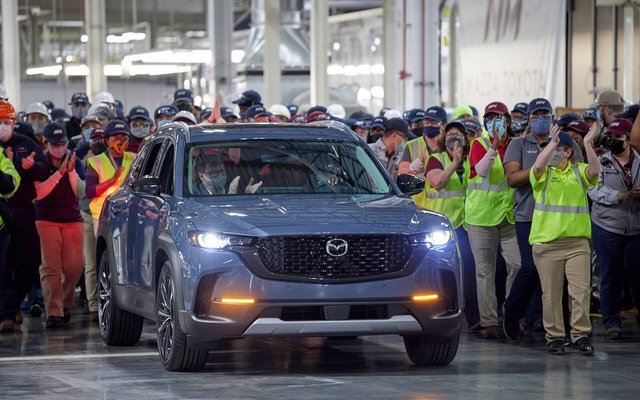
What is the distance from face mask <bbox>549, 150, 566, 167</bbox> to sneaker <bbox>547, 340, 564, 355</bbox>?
143 cm

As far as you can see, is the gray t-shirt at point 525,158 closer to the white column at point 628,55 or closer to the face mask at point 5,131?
the face mask at point 5,131

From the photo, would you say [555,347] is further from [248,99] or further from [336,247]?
[248,99]

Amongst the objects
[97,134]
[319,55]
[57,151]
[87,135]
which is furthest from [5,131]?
[319,55]

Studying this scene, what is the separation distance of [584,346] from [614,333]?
57.4 inches

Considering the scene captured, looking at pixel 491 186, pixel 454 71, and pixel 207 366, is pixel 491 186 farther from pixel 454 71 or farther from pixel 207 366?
pixel 454 71

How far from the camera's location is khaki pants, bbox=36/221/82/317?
14.8m

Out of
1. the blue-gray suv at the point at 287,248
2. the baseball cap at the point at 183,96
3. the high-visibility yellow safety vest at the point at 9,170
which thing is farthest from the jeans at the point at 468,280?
the baseball cap at the point at 183,96

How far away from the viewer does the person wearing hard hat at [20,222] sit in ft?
46.4

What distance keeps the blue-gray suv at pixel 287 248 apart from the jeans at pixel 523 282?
5.98 feet

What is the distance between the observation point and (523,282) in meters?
12.9

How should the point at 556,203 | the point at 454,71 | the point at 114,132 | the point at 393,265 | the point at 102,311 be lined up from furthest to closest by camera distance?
the point at 454,71 < the point at 114,132 < the point at 102,311 < the point at 556,203 < the point at 393,265

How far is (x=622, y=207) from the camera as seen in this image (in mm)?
13430

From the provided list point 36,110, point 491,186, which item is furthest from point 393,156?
point 36,110

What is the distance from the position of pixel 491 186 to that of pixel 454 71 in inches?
1390
